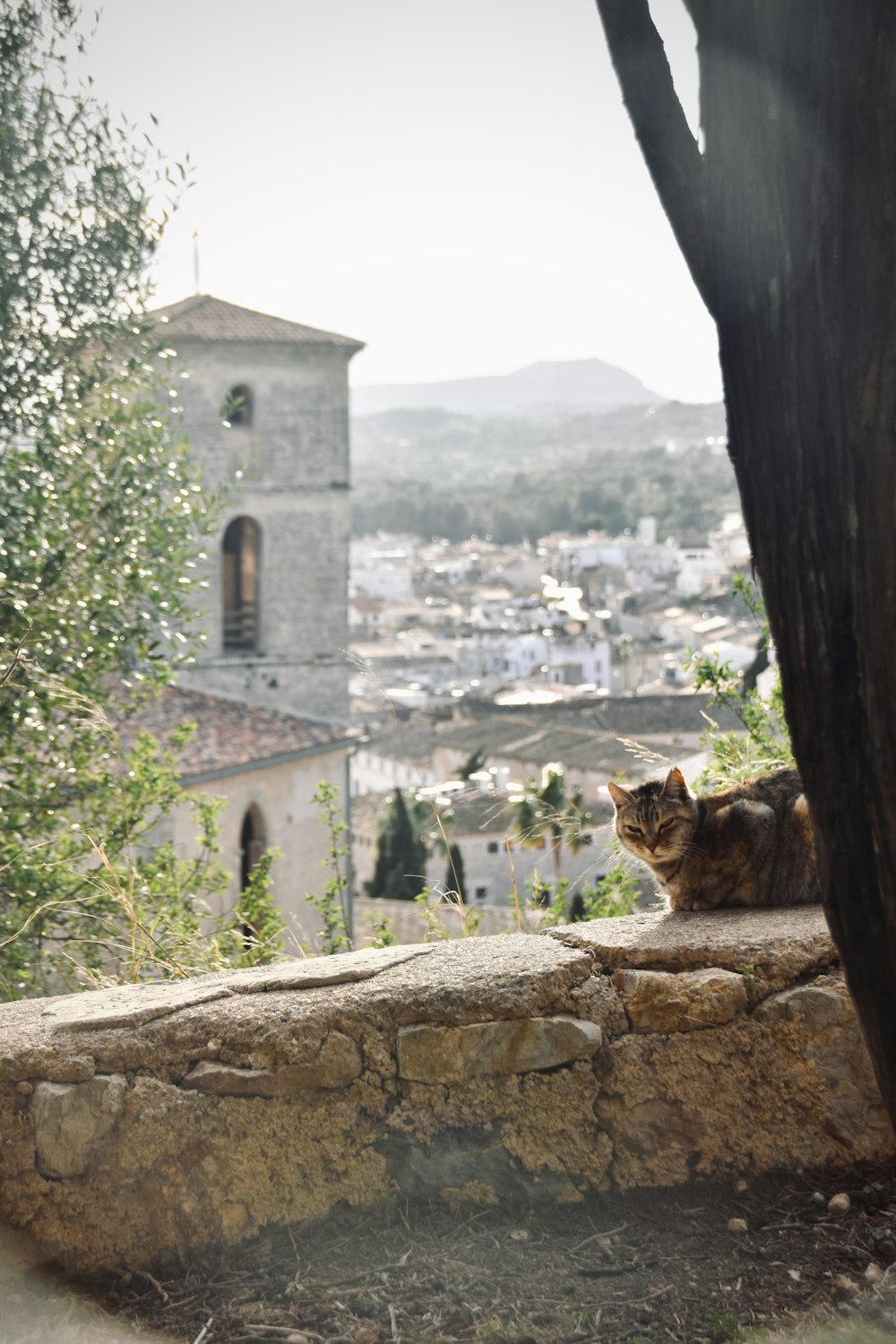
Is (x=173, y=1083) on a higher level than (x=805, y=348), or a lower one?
lower

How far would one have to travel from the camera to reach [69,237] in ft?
24.6

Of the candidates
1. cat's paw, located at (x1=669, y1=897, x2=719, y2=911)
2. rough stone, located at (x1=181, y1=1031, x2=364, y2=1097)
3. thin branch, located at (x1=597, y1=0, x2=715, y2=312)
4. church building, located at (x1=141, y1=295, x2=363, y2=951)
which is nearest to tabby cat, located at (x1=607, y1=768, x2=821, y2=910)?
cat's paw, located at (x1=669, y1=897, x2=719, y2=911)

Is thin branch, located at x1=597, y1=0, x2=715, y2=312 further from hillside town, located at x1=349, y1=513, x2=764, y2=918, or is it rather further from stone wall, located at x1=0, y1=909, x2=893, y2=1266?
hillside town, located at x1=349, y1=513, x2=764, y2=918

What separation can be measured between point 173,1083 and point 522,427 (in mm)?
164829

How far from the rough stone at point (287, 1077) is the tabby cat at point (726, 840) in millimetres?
1097

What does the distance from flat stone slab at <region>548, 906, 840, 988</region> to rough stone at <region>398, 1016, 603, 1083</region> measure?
20cm

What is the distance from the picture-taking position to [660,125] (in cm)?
180

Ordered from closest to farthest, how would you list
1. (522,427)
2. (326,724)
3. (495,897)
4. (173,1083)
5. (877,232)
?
1. (877,232)
2. (173,1083)
3. (326,724)
4. (495,897)
5. (522,427)

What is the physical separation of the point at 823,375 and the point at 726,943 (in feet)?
4.91

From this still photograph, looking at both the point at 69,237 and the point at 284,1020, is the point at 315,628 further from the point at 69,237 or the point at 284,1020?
the point at 284,1020

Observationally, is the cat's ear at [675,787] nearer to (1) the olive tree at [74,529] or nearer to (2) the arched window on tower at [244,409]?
(1) the olive tree at [74,529]

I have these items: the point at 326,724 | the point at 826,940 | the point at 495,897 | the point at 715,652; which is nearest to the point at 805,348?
the point at 826,940

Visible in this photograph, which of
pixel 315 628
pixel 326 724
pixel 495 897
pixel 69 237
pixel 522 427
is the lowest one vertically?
pixel 495 897

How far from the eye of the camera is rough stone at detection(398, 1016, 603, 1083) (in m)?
2.62
